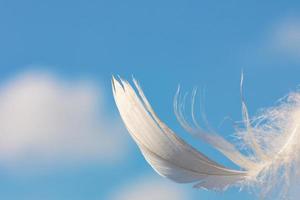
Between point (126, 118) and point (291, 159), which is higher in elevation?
point (126, 118)

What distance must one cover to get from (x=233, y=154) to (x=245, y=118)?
42 cm

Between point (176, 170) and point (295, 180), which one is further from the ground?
point (176, 170)

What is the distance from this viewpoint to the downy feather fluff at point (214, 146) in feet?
27.9

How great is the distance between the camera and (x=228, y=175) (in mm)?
8734

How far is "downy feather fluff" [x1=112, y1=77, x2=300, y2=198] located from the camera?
27.9ft

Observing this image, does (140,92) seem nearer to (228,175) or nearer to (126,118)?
(126,118)

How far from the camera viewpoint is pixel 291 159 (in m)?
8.35

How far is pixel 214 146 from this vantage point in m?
8.58

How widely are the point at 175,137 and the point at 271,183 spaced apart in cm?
113

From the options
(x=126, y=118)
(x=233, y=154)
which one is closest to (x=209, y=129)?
(x=233, y=154)

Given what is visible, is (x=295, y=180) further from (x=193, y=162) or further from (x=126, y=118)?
(x=126, y=118)

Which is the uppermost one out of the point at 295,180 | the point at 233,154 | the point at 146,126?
the point at 146,126

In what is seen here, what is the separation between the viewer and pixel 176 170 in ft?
28.7

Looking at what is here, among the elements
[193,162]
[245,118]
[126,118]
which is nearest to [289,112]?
[245,118]
